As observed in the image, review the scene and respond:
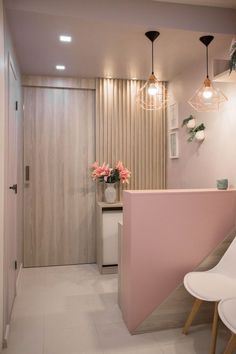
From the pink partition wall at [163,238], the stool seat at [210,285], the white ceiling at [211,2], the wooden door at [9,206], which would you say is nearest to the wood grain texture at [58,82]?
the wooden door at [9,206]

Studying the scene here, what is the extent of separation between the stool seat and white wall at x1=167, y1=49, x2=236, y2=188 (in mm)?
875

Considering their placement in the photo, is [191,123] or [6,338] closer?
[6,338]

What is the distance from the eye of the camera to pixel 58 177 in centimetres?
414

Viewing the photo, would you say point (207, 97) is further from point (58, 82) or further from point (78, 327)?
point (78, 327)

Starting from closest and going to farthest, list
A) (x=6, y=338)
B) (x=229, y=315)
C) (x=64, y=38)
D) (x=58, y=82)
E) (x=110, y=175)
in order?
(x=229, y=315), (x=6, y=338), (x=64, y=38), (x=110, y=175), (x=58, y=82)

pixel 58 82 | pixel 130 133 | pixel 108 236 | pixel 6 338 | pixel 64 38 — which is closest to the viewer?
pixel 6 338

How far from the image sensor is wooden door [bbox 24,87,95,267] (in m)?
4.07

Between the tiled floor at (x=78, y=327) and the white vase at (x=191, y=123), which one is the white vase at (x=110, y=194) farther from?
the white vase at (x=191, y=123)

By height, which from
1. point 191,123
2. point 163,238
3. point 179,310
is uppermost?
point 191,123

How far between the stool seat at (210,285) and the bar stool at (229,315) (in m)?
0.17

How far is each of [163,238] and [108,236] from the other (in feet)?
4.72

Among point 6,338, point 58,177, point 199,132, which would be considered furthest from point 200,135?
point 6,338

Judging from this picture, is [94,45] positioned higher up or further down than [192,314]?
higher up

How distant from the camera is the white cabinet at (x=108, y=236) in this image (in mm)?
3820
